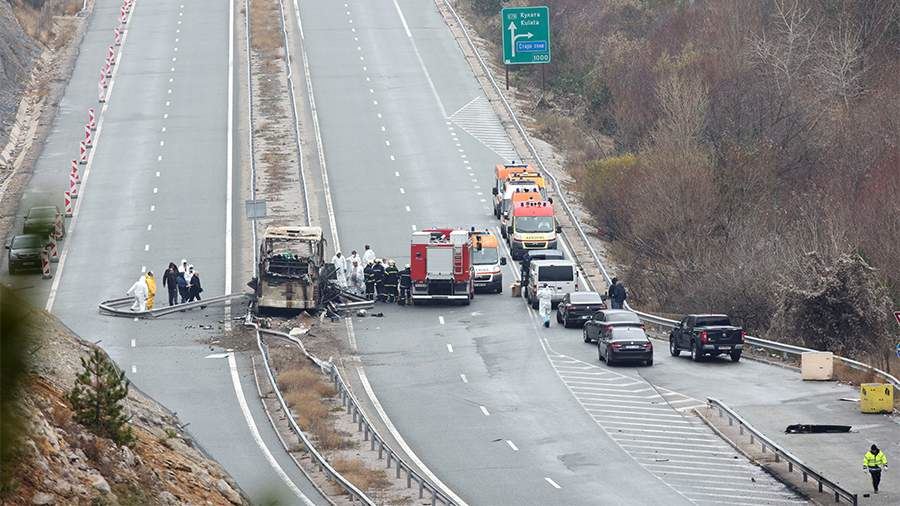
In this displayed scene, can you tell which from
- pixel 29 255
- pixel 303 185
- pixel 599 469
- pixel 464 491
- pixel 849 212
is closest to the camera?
pixel 29 255

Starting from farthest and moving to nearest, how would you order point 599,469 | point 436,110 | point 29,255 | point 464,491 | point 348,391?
point 436,110
point 348,391
point 599,469
point 464,491
point 29,255

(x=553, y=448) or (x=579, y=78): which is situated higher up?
(x=579, y=78)

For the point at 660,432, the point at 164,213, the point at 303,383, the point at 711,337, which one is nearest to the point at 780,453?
the point at 660,432

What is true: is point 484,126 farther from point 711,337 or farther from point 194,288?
point 711,337

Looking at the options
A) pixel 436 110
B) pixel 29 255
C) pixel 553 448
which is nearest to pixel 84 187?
pixel 436 110

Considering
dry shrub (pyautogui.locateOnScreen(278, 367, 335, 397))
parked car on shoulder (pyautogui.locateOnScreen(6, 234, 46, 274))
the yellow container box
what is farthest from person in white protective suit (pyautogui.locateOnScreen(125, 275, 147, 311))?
parked car on shoulder (pyautogui.locateOnScreen(6, 234, 46, 274))

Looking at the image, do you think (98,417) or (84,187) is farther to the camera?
(84,187)

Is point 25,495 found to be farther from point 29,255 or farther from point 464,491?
point 464,491

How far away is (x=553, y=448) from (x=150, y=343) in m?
15.7

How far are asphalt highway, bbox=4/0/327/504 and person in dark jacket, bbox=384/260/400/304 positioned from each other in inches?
214

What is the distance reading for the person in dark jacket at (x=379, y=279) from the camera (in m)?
49.3

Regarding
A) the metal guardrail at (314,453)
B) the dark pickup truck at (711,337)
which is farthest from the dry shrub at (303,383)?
the dark pickup truck at (711,337)

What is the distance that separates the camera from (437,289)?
161 ft

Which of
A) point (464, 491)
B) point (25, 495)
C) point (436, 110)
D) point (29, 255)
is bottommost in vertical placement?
point (464, 491)
